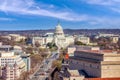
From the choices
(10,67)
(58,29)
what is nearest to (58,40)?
(58,29)

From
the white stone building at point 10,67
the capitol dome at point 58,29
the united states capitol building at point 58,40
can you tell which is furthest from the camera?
the capitol dome at point 58,29

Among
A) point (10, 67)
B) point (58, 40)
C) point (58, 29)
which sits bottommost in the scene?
point (10, 67)

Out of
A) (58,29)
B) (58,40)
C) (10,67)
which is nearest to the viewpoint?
(10,67)

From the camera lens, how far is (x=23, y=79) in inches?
1204

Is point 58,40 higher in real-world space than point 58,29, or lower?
lower

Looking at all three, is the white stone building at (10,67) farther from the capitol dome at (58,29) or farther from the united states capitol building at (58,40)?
the capitol dome at (58,29)

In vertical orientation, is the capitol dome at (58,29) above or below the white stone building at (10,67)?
above

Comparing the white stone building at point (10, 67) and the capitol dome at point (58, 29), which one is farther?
the capitol dome at point (58, 29)

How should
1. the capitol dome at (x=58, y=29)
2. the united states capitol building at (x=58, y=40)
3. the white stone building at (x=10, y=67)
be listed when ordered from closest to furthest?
the white stone building at (x=10, y=67) < the united states capitol building at (x=58, y=40) < the capitol dome at (x=58, y=29)

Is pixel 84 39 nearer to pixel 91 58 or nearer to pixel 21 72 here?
pixel 21 72

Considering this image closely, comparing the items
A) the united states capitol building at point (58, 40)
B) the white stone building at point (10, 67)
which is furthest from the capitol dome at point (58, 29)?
the white stone building at point (10, 67)

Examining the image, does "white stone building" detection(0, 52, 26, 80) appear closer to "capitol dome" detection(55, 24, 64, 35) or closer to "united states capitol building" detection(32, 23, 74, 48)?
"united states capitol building" detection(32, 23, 74, 48)

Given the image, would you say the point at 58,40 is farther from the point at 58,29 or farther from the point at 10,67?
the point at 10,67

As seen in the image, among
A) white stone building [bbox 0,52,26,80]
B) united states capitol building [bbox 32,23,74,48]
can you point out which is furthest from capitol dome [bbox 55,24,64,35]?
white stone building [bbox 0,52,26,80]
